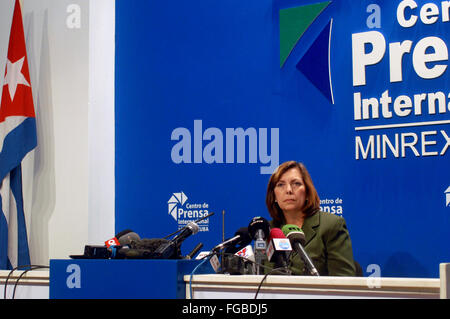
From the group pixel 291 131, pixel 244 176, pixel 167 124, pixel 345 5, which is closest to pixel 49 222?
pixel 167 124

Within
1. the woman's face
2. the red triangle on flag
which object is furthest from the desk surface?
the red triangle on flag

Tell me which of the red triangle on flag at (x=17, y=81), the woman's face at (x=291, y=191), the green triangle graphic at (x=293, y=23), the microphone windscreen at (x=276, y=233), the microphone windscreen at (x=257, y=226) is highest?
the green triangle graphic at (x=293, y=23)

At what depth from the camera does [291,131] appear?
397 centimetres

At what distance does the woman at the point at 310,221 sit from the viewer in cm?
289

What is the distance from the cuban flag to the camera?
4.16m

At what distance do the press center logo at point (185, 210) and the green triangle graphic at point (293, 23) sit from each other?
120cm

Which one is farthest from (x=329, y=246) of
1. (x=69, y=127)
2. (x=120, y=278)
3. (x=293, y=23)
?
(x=69, y=127)

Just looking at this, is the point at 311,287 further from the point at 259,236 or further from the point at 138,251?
the point at 138,251

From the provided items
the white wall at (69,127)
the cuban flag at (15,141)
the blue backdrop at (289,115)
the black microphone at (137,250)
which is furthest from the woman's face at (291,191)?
the cuban flag at (15,141)

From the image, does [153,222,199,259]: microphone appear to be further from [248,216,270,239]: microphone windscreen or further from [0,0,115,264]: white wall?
[0,0,115,264]: white wall

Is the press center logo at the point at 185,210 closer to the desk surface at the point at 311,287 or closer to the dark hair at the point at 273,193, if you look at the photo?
the dark hair at the point at 273,193
